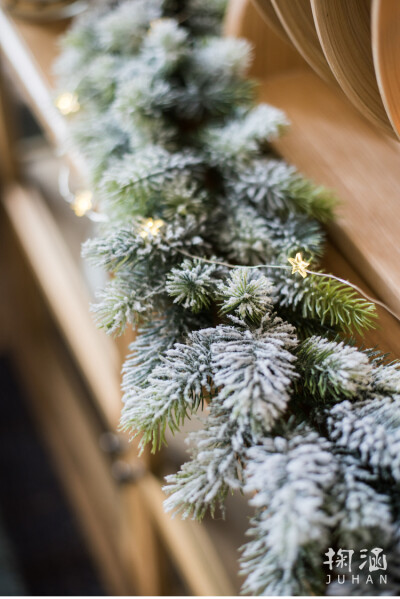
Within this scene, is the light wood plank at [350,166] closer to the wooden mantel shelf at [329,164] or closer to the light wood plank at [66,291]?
the wooden mantel shelf at [329,164]

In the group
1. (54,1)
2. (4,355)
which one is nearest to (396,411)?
(54,1)

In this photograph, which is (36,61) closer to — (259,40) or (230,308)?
(259,40)

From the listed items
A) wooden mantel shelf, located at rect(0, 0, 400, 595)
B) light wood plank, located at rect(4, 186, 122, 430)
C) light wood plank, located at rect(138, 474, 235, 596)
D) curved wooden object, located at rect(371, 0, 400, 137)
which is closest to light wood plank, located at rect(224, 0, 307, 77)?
wooden mantel shelf, located at rect(0, 0, 400, 595)

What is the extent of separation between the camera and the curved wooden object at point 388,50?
1.10 feet

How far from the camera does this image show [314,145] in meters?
0.55

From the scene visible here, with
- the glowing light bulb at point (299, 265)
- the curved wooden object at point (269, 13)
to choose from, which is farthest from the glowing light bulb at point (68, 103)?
the glowing light bulb at point (299, 265)

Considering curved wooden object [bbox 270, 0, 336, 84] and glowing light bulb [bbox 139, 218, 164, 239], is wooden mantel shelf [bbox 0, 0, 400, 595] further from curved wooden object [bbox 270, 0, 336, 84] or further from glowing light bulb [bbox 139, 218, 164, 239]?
glowing light bulb [bbox 139, 218, 164, 239]

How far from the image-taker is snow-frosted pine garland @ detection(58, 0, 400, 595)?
1.02ft

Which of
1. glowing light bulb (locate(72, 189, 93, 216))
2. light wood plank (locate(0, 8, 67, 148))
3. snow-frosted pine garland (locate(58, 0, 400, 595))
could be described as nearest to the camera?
snow-frosted pine garland (locate(58, 0, 400, 595))

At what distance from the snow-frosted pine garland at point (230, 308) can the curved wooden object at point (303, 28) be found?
64mm

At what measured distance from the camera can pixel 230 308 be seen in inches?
15.2

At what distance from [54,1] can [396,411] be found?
0.74 meters

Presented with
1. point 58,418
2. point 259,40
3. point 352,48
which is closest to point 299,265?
point 352,48

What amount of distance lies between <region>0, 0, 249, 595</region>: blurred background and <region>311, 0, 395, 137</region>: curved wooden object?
1.14ft
